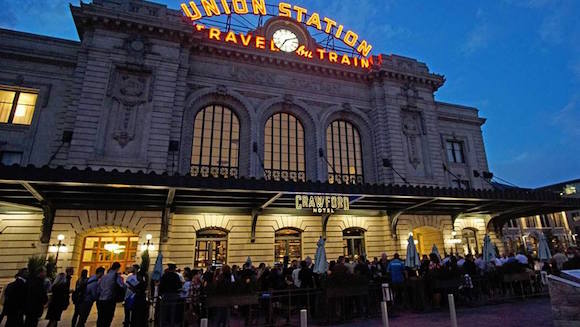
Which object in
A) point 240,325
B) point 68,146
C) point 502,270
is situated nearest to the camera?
point 240,325

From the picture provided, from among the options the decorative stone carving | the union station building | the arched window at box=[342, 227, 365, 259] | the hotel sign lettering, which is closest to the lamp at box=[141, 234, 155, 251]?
the union station building

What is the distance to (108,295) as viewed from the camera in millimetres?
8828

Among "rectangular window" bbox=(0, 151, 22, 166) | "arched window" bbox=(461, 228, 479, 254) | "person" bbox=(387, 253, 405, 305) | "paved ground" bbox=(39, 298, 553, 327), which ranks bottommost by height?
"paved ground" bbox=(39, 298, 553, 327)

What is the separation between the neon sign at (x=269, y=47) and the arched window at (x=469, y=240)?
1560cm

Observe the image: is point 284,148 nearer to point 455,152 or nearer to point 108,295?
point 108,295

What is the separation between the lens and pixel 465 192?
17547 mm

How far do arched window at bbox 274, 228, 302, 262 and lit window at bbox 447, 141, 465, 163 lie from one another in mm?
16604

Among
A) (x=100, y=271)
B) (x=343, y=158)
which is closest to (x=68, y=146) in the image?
(x=100, y=271)

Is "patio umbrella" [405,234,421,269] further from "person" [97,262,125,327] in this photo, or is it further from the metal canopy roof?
"person" [97,262,125,327]

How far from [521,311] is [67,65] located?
2564 cm

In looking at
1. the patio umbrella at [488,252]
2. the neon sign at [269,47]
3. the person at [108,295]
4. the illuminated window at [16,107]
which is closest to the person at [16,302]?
the person at [108,295]

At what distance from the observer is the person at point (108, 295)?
28.9ft

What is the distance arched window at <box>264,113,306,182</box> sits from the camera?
21.1 meters

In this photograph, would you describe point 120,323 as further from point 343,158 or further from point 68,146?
point 343,158
